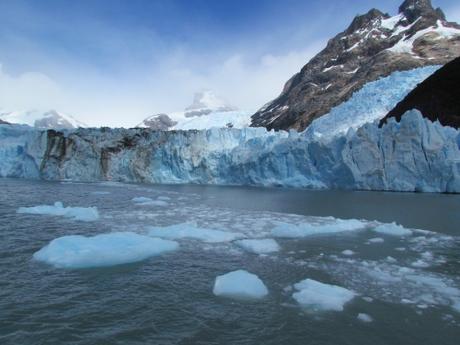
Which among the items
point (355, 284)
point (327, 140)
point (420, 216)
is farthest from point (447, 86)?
point (355, 284)

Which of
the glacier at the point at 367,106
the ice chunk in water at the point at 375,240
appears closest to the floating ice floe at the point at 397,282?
the ice chunk in water at the point at 375,240

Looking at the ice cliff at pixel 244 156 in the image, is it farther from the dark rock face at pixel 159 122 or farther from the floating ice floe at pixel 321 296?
the dark rock face at pixel 159 122

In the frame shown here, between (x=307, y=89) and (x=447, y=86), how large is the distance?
1562 inches

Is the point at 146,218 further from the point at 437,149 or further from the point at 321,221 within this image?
the point at 437,149

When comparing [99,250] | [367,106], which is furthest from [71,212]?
[367,106]

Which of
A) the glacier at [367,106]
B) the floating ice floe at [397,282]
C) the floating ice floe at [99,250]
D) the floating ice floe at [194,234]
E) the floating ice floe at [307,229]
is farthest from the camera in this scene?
the glacier at [367,106]

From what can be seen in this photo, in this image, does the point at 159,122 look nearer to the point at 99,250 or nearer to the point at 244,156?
the point at 244,156

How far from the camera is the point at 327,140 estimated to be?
3097cm

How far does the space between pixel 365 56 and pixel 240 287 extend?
80.2 m

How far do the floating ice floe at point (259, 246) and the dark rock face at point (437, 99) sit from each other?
31263 millimetres

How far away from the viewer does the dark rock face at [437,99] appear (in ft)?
A: 120

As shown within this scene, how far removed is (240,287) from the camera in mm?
5812

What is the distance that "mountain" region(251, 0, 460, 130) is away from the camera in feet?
205

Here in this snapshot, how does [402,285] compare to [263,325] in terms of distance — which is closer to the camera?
[263,325]
